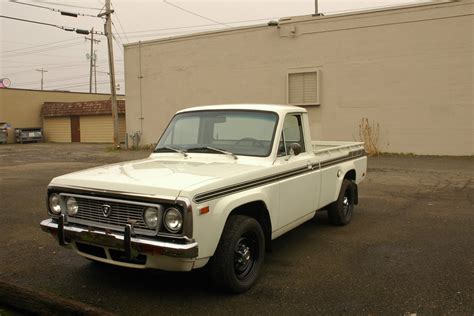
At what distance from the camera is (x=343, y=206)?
6719 mm

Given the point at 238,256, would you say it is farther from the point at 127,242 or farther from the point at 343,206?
the point at 343,206

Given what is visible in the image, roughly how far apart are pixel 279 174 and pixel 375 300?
152 centimetres

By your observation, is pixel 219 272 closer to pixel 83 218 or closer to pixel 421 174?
pixel 83 218

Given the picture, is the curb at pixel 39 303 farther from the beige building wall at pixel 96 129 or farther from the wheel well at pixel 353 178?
the beige building wall at pixel 96 129

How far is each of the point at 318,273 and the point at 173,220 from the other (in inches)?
74.4

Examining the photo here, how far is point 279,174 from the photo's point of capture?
15.6 feet

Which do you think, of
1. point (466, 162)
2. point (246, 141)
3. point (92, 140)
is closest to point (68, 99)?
point (92, 140)

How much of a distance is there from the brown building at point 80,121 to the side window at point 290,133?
26304 mm

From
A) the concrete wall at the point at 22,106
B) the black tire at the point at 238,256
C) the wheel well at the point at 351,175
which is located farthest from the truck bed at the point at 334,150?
the concrete wall at the point at 22,106

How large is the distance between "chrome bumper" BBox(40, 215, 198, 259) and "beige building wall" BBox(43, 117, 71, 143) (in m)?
34.1

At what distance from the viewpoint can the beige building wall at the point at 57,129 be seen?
36.3 m

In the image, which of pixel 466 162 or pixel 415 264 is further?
pixel 466 162

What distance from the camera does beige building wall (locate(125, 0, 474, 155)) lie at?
55.1ft

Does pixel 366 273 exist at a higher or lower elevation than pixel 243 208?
lower
